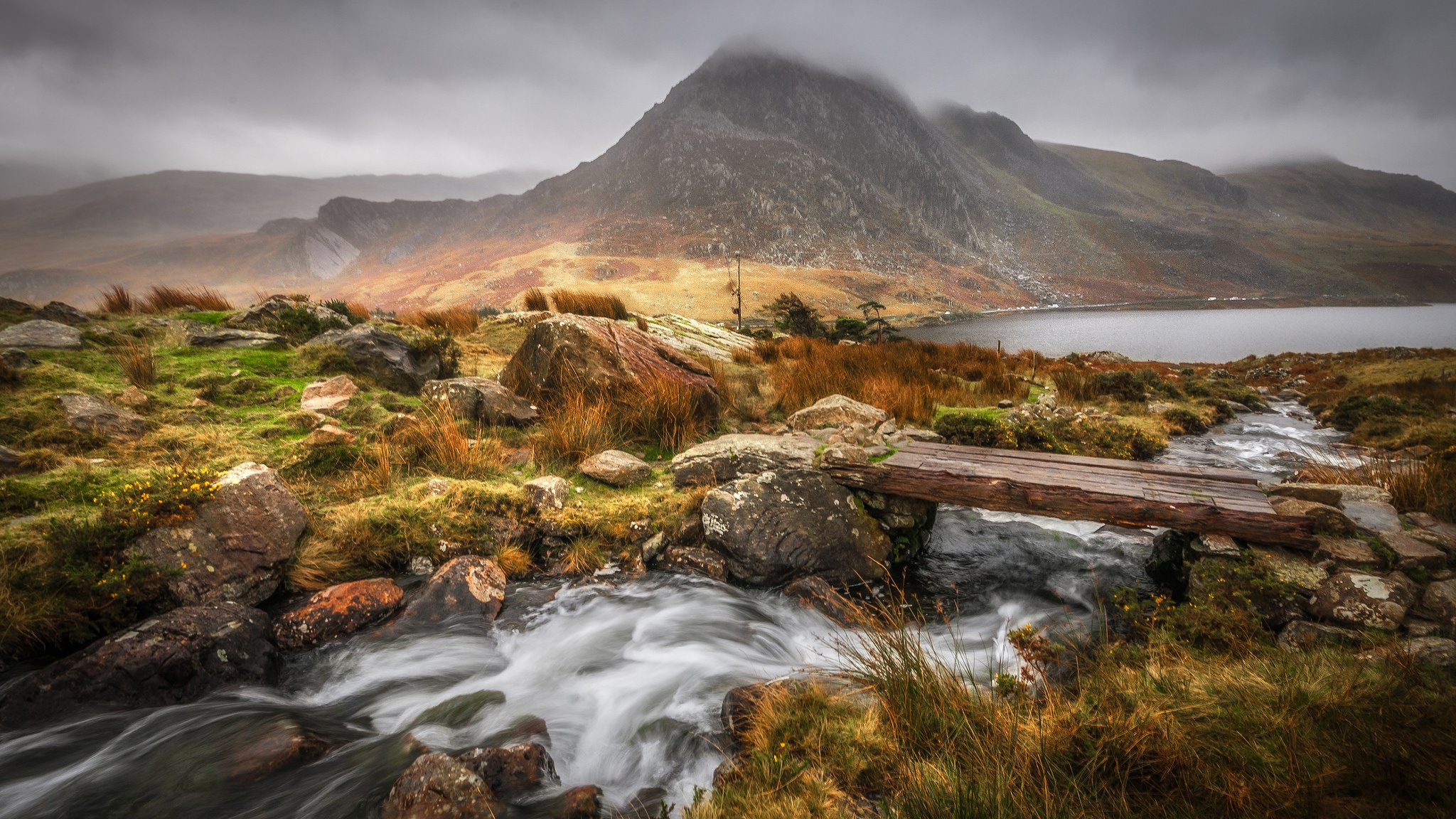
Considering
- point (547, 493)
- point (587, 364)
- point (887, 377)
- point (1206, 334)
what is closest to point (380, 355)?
point (587, 364)

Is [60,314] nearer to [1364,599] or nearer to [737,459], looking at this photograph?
[737,459]

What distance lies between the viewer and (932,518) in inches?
247

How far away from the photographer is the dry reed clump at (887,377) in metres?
9.54

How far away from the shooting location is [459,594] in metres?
4.65

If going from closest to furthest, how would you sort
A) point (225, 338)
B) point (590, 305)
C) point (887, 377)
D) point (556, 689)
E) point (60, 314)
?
point (556, 689), point (60, 314), point (225, 338), point (887, 377), point (590, 305)

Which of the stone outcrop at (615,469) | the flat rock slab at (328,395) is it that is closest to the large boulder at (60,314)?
the flat rock slab at (328,395)

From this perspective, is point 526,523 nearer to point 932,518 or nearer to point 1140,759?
point 932,518

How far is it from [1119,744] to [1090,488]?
3103 millimetres

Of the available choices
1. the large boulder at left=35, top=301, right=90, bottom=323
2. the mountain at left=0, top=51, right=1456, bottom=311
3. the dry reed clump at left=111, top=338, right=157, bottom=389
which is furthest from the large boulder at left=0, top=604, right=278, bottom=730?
the mountain at left=0, top=51, right=1456, bottom=311

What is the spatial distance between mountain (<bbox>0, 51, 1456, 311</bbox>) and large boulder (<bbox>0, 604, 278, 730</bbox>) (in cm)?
5890

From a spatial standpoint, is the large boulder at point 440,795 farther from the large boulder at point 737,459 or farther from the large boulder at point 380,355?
the large boulder at point 380,355

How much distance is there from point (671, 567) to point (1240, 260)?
631ft

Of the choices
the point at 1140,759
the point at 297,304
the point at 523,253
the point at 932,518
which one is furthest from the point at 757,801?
the point at 523,253

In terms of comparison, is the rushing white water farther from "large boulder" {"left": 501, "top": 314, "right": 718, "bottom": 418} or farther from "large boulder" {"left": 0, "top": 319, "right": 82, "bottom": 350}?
"large boulder" {"left": 0, "top": 319, "right": 82, "bottom": 350}
